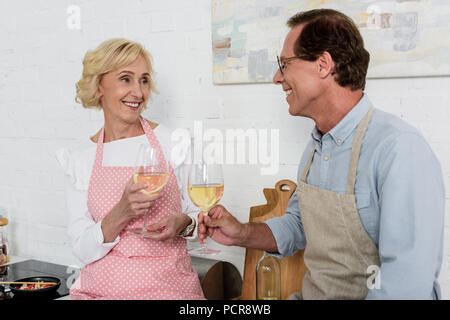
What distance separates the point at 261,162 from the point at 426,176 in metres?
0.96

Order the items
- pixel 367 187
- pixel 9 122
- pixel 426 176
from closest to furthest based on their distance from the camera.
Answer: pixel 426 176 < pixel 367 187 < pixel 9 122

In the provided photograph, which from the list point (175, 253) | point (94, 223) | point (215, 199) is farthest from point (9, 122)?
point (215, 199)

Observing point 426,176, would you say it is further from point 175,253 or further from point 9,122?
point 9,122

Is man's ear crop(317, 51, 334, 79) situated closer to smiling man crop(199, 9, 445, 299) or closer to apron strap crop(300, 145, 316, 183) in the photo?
smiling man crop(199, 9, 445, 299)

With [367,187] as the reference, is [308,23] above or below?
above

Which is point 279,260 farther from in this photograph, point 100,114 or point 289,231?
point 100,114

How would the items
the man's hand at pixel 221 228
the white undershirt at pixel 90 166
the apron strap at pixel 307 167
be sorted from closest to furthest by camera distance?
the man's hand at pixel 221 228 < the apron strap at pixel 307 167 < the white undershirt at pixel 90 166

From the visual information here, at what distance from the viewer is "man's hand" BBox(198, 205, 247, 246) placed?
4.77ft

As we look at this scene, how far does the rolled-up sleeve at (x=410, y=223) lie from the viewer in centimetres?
115

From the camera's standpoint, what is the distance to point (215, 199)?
138cm

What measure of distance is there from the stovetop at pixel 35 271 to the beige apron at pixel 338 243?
3.94 ft

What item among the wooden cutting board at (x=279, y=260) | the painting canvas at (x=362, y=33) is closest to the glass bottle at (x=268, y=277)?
the wooden cutting board at (x=279, y=260)

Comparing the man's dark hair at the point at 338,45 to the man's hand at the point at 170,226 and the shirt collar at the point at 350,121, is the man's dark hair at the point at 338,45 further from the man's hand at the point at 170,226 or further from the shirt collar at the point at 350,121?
the man's hand at the point at 170,226

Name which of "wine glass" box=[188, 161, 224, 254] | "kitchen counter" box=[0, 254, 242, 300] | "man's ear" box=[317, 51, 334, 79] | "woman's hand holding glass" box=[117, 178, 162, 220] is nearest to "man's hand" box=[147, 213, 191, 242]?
"woman's hand holding glass" box=[117, 178, 162, 220]
